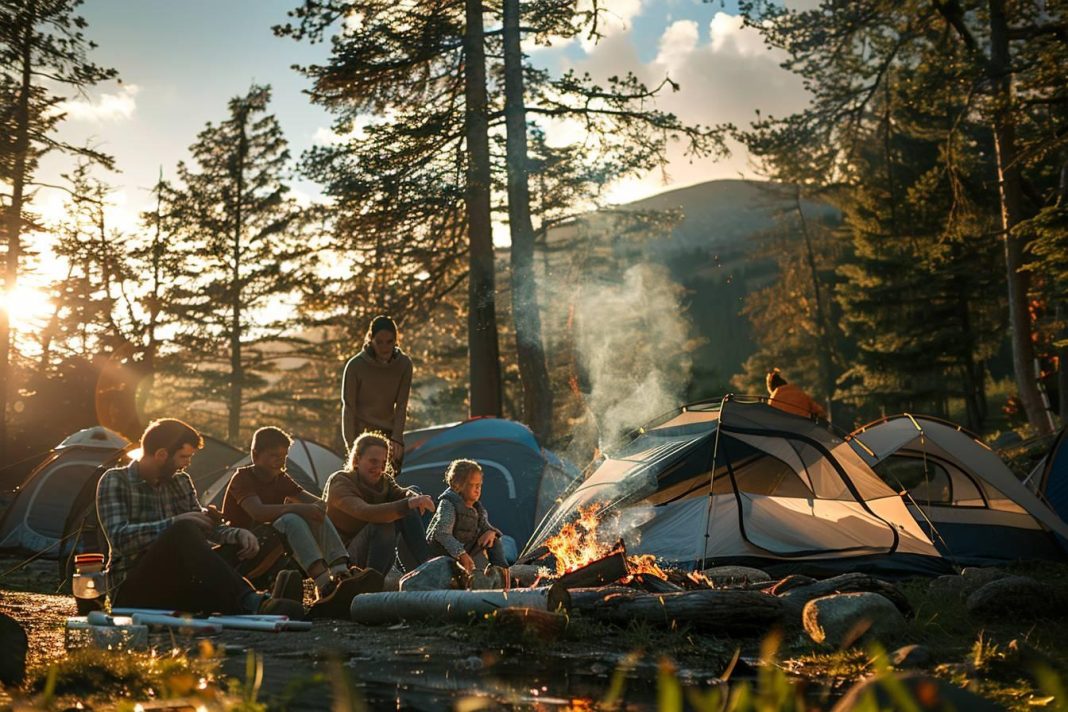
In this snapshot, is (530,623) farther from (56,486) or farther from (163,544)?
(56,486)

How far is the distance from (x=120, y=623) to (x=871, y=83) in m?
16.4

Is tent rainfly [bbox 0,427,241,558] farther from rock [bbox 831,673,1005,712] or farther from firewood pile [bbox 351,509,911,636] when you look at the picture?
rock [bbox 831,673,1005,712]

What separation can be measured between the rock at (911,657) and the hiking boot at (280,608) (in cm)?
328

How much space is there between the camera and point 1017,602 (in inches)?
246

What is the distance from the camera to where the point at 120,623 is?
4.97m

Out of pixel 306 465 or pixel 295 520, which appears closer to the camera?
pixel 295 520

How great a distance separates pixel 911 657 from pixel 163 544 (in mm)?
3955

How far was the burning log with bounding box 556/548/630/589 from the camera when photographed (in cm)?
647

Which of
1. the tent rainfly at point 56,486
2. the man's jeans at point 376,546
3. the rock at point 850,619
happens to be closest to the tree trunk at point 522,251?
the tent rainfly at point 56,486

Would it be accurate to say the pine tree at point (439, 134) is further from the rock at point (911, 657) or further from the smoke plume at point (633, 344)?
the rock at point (911, 657)

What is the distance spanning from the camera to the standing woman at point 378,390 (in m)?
9.18

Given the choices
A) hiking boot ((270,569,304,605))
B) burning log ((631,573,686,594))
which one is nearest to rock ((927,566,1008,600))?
burning log ((631,573,686,594))

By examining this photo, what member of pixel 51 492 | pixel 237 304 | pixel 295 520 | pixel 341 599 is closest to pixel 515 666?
pixel 341 599

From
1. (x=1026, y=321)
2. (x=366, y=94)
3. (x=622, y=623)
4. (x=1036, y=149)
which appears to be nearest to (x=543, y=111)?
(x=366, y=94)
